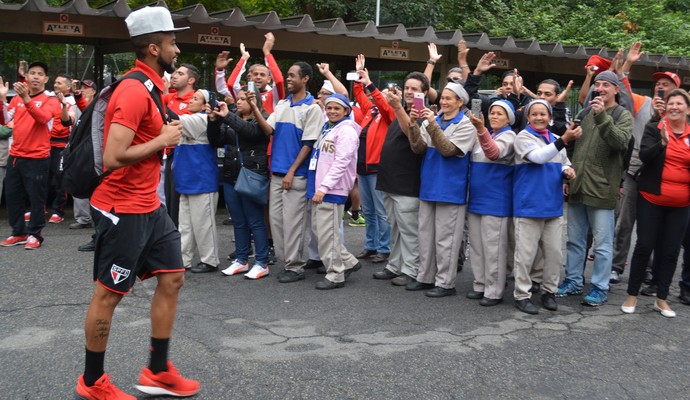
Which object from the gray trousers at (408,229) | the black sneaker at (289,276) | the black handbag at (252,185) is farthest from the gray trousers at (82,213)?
the gray trousers at (408,229)

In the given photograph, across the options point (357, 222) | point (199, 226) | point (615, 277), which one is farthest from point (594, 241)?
point (357, 222)

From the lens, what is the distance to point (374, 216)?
26.8 feet

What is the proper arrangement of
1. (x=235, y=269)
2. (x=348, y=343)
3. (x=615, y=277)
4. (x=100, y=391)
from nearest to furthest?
(x=100, y=391)
(x=348, y=343)
(x=235, y=269)
(x=615, y=277)

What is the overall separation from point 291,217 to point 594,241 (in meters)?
2.86

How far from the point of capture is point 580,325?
18.6 feet

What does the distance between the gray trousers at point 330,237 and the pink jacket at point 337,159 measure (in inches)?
7.6

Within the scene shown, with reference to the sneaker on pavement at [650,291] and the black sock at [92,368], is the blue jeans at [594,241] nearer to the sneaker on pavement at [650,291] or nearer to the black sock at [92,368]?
the sneaker on pavement at [650,291]

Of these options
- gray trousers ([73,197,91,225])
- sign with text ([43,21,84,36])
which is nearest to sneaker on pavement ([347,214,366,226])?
gray trousers ([73,197,91,225])

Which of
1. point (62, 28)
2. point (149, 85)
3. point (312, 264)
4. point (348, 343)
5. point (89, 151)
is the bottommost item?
point (312, 264)

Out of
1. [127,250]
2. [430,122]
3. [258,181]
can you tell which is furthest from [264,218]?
[127,250]

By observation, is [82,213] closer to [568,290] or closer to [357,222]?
[357,222]

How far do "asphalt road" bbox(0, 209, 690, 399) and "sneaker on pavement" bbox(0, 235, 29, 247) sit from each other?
122cm

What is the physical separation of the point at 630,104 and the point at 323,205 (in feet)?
10.3

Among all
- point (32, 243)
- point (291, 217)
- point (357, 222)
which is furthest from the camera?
point (357, 222)
